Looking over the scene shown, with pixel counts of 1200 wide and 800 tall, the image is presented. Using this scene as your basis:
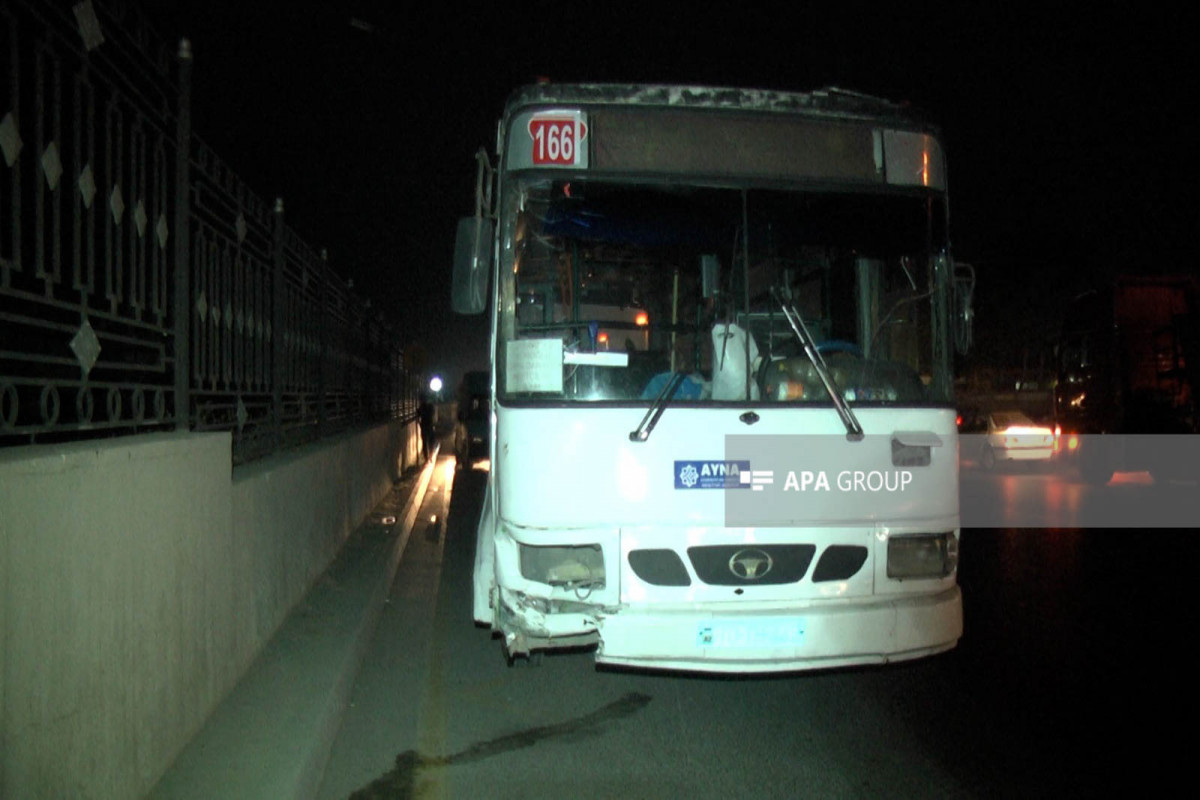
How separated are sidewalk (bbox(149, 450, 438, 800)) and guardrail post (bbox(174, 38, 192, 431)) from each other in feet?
4.64

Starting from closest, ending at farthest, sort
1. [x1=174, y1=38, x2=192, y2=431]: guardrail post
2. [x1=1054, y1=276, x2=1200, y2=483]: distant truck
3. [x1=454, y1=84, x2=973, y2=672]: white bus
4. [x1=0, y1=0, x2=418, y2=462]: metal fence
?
[x1=0, y1=0, x2=418, y2=462]: metal fence < [x1=454, y1=84, x2=973, y2=672]: white bus < [x1=174, y1=38, x2=192, y2=431]: guardrail post < [x1=1054, y1=276, x2=1200, y2=483]: distant truck

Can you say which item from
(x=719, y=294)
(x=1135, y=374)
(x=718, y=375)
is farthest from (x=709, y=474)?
(x=1135, y=374)

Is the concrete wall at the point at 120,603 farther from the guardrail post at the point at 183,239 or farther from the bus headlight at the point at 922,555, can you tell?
the bus headlight at the point at 922,555

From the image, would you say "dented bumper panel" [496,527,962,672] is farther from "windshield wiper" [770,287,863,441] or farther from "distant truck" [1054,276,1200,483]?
"distant truck" [1054,276,1200,483]

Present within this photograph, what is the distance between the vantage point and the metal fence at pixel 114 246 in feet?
11.1

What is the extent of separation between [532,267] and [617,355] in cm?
63

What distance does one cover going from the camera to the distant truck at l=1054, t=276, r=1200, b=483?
57.3ft

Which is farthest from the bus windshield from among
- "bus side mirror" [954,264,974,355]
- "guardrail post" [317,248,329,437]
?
"guardrail post" [317,248,329,437]

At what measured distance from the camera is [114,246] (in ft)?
13.5

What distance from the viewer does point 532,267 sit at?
502cm

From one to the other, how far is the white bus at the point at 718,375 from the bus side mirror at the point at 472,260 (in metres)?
0.01

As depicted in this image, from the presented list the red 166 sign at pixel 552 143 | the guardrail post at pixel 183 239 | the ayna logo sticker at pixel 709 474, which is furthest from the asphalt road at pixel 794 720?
the red 166 sign at pixel 552 143

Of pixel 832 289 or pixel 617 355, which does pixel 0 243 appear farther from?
pixel 832 289

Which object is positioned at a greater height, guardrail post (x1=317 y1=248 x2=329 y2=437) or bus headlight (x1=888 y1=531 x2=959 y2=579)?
guardrail post (x1=317 y1=248 x2=329 y2=437)
